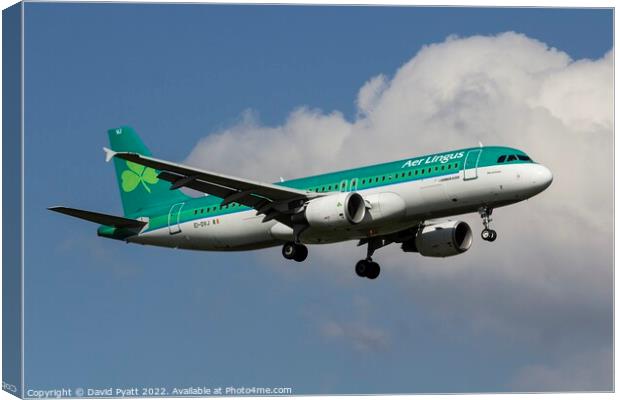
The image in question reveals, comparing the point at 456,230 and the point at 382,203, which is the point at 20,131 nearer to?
the point at 382,203

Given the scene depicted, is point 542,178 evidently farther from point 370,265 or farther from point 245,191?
point 245,191

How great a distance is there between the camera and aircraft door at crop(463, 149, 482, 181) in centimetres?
4172

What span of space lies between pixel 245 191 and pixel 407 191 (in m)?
5.51

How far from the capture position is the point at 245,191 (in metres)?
44.0

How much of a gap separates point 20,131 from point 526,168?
1578cm

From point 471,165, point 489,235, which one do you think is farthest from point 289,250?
point 489,235

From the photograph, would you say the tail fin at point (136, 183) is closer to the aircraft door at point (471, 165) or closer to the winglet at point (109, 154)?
the winglet at point (109, 154)

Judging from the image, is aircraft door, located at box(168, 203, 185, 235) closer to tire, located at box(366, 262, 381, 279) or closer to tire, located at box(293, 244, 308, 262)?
tire, located at box(293, 244, 308, 262)

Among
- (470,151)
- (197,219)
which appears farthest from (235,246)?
(470,151)

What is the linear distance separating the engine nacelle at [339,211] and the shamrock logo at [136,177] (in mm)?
10845

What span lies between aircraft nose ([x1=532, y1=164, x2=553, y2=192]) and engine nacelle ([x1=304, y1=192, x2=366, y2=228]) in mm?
5625

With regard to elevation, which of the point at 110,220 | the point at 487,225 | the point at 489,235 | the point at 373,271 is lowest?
the point at 489,235

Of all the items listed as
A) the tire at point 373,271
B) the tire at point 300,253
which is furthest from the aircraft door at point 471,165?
the tire at point 373,271

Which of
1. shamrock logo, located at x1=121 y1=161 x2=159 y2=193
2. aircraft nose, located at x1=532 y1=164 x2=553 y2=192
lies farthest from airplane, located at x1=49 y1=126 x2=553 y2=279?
shamrock logo, located at x1=121 y1=161 x2=159 y2=193
